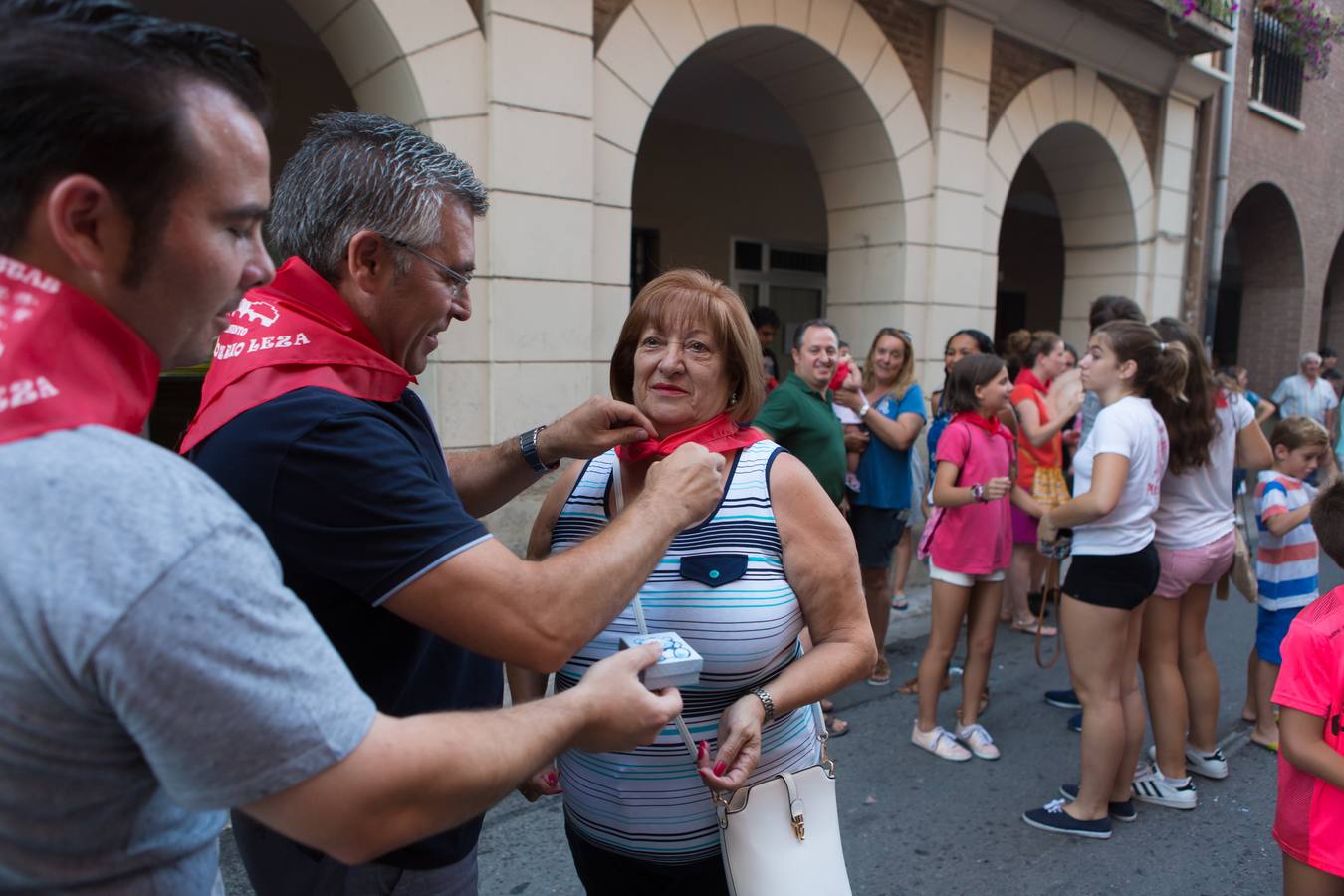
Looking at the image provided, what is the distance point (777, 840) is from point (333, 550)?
3.43 feet

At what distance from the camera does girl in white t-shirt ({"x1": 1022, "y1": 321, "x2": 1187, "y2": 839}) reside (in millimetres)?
3184

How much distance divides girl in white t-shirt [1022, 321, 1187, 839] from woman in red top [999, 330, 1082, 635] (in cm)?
192

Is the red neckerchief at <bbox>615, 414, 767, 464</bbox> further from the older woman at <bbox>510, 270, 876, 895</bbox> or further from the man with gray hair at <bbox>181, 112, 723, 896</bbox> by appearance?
the man with gray hair at <bbox>181, 112, 723, 896</bbox>

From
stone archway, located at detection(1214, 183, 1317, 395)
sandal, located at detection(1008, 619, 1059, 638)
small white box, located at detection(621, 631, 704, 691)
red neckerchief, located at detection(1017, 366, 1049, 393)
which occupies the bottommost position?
sandal, located at detection(1008, 619, 1059, 638)

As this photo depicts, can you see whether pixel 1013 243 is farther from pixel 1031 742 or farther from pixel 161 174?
pixel 161 174

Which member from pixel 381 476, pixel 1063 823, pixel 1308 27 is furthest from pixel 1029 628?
pixel 1308 27

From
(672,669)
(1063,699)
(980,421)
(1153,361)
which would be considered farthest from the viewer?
(1063,699)

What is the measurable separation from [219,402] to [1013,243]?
15.8 metres

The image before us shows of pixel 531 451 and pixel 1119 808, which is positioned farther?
pixel 1119 808

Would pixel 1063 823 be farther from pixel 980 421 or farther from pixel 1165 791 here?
pixel 980 421

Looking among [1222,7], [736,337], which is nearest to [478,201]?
[736,337]

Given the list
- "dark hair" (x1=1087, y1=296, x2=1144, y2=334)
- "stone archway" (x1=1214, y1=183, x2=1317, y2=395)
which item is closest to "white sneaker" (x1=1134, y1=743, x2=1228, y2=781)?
"dark hair" (x1=1087, y1=296, x2=1144, y2=334)

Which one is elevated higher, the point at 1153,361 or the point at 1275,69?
the point at 1275,69

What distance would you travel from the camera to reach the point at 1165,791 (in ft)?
11.6
